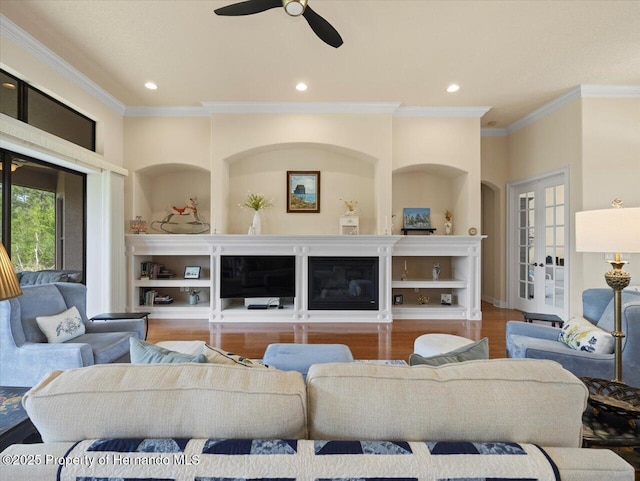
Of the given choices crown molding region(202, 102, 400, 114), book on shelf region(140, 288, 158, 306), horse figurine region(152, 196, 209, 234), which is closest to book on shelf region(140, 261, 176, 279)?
book on shelf region(140, 288, 158, 306)

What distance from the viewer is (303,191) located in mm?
5027

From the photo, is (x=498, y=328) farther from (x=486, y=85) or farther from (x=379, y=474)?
(x=379, y=474)

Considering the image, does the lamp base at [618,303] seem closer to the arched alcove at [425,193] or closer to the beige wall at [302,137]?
the beige wall at [302,137]

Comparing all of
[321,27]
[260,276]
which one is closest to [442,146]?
[321,27]

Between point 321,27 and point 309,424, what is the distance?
2.71 metres

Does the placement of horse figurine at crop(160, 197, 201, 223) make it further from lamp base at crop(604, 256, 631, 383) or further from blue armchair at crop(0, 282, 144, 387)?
lamp base at crop(604, 256, 631, 383)

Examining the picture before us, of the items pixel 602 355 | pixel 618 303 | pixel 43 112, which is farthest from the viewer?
pixel 43 112

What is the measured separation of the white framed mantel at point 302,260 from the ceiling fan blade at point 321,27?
2.52 m

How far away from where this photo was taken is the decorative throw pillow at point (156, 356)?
1.14m

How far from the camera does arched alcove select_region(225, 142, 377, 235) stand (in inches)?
→ 198

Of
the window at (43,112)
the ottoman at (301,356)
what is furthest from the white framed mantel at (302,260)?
the ottoman at (301,356)

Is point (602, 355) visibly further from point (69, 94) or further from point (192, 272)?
point (69, 94)

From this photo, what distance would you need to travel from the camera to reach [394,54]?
3.29 m

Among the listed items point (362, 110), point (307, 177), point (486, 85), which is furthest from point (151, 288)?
point (486, 85)
